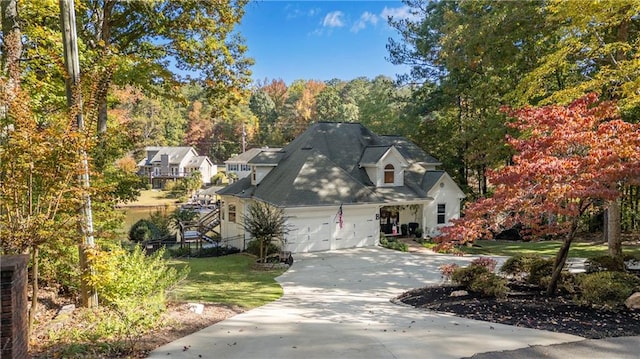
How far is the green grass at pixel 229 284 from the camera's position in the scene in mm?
10000

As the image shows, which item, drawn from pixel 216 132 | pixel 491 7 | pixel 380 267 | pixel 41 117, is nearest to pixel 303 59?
pixel 491 7

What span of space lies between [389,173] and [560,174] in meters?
14.4

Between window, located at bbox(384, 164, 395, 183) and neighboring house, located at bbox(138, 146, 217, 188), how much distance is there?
40.0 meters

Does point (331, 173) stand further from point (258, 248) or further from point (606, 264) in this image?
point (606, 264)

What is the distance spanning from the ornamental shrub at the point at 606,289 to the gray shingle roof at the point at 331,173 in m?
11.3

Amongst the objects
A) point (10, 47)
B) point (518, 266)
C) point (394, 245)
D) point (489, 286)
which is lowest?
point (394, 245)

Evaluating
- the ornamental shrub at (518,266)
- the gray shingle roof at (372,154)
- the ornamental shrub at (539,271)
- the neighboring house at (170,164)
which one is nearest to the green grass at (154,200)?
the neighboring house at (170,164)

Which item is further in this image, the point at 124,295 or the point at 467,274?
the point at 467,274

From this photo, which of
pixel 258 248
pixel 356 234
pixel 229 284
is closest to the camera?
pixel 229 284

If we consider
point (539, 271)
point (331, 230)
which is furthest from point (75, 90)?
point (331, 230)

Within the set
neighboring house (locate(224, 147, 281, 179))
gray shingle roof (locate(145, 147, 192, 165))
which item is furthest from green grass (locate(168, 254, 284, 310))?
gray shingle roof (locate(145, 147, 192, 165))

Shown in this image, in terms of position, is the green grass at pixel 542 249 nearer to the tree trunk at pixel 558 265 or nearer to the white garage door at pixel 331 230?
the white garage door at pixel 331 230

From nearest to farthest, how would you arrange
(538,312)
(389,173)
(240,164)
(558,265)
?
(538,312) < (558,265) < (389,173) < (240,164)

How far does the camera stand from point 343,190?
1906cm
